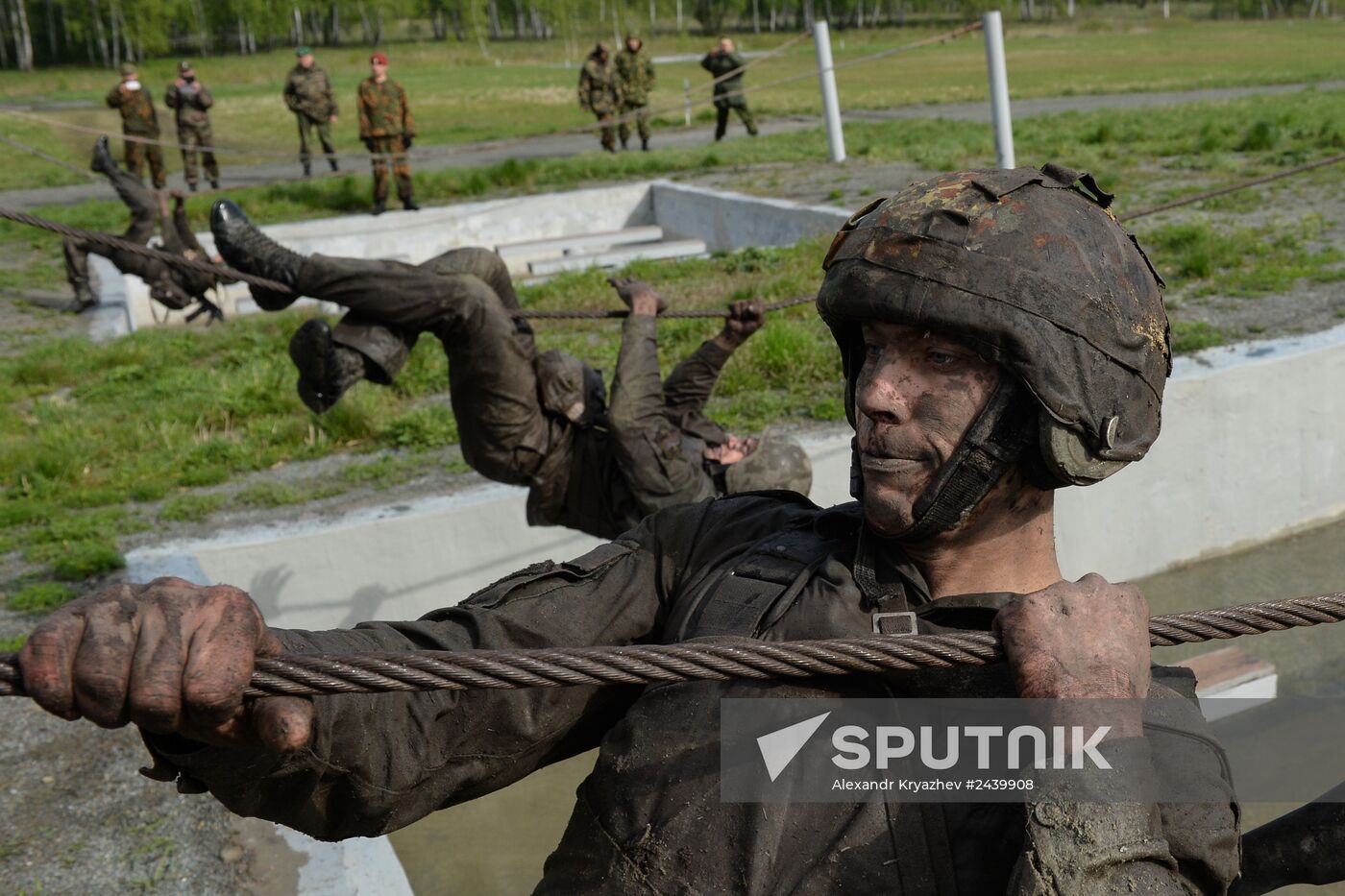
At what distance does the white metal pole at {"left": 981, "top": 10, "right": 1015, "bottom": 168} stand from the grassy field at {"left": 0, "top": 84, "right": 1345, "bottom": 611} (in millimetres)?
1162

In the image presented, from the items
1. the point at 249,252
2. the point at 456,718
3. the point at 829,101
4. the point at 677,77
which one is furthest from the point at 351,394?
the point at 677,77

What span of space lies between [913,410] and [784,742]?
1.98ft

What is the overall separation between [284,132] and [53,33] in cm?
4370

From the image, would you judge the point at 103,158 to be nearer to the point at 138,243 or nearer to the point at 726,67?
the point at 138,243

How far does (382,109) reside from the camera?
1859 centimetres

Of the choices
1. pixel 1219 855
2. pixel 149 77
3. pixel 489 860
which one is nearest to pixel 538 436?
pixel 489 860

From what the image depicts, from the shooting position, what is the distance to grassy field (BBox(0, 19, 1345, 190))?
1164 inches

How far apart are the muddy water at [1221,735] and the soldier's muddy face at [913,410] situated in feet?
11.6

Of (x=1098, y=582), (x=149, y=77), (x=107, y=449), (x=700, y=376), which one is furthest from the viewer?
(x=149, y=77)

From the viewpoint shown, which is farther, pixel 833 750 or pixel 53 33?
pixel 53 33

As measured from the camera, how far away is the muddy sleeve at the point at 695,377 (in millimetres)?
6148

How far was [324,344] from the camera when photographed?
5.20 meters

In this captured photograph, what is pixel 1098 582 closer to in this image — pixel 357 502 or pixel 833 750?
pixel 833 750

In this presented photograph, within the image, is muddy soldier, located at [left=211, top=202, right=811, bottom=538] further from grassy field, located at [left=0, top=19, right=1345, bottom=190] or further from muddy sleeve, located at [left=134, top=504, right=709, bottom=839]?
grassy field, located at [left=0, top=19, right=1345, bottom=190]
